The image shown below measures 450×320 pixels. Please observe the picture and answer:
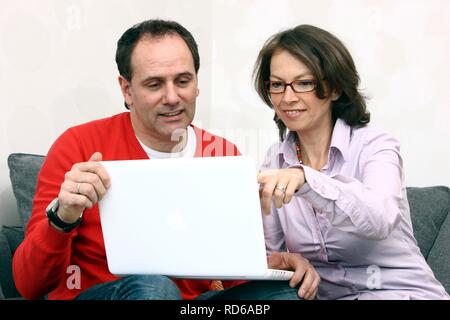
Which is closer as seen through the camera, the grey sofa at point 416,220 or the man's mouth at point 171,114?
the man's mouth at point 171,114

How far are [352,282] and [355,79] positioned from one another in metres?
0.55

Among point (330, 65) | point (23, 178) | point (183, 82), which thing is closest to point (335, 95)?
point (330, 65)

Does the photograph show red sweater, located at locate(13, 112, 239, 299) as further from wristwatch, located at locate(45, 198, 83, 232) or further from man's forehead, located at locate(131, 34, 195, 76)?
man's forehead, located at locate(131, 34, 195, 76)

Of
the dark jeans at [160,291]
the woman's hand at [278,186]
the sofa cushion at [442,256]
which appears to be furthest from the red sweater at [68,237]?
the sofa cushion at [442,256]

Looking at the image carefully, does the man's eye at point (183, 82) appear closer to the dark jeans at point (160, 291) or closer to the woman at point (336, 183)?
the woman at point (336, 183)

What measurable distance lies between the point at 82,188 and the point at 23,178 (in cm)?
86

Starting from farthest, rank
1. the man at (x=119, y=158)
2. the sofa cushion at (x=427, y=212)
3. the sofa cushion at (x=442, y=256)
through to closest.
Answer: the sofa cushion at (x=427, y=212) → the sofa cushion at (x=442, y=256) → the man at (x=119, y=158)

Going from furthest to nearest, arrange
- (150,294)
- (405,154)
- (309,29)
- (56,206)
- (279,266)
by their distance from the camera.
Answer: (405,154) → (309,29) → (279,266) → (56,206) → (150,294)

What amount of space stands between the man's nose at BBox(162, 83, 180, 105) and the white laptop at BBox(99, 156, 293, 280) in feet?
1.68

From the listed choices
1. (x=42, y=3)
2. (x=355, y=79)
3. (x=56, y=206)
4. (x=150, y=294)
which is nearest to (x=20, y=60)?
(x=42, y=3)

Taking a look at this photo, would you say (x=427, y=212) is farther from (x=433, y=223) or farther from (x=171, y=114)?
(x=171, y=114)

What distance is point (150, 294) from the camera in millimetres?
1385

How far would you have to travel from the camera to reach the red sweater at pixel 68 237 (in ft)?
5.39
